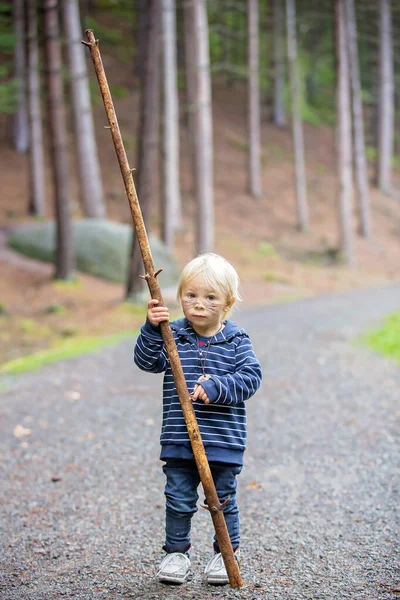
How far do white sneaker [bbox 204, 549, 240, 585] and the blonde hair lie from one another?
1.32m

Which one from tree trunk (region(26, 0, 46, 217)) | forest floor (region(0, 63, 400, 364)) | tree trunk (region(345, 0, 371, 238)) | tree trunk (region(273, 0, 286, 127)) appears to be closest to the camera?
forest floor (region(0, 63, 400, 364))

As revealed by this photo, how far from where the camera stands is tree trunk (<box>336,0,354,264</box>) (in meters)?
21.4

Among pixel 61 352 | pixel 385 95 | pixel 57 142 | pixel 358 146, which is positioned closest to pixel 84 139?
pixel 57 142

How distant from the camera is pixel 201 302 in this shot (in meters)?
3.55

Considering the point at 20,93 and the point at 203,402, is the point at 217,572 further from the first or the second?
the point at 20,93

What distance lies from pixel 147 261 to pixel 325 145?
35.0m

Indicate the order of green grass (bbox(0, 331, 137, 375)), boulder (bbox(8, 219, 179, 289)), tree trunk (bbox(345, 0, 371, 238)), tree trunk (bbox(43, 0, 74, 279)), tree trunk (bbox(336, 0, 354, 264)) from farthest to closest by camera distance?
tree trunk (bbox(345, 0, 371, 238)) → tree trunk (bbox(336, 0, 354, 264)) → boulder (bbox(8, 219, 179, 289)) → tree trunk (bbox(43, 0, 74, 279)) → green grass (bbox(0, 331, 137, 375))

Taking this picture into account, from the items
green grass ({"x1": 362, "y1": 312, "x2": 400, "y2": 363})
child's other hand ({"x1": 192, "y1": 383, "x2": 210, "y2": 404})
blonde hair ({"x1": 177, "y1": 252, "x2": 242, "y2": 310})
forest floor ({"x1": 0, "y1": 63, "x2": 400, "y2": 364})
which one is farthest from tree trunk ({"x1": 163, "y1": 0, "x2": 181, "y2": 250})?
child's other hand ({"x1": 192, "y1": 383, "x2": 210, "y2": 404})

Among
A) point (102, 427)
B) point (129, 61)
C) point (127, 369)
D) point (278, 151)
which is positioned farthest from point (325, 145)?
point (102, 427)

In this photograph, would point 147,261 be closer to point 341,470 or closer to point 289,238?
point 341,470

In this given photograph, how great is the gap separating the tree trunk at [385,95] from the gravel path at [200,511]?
25.0 m

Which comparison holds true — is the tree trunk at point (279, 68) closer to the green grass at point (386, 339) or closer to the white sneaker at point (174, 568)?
the green grass at point (386, 339)

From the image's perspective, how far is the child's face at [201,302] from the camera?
355 centimetres

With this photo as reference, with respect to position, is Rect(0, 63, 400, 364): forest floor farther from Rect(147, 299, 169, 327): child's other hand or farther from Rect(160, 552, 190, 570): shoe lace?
Rect(160, 552, 190, 570): shoe lace
